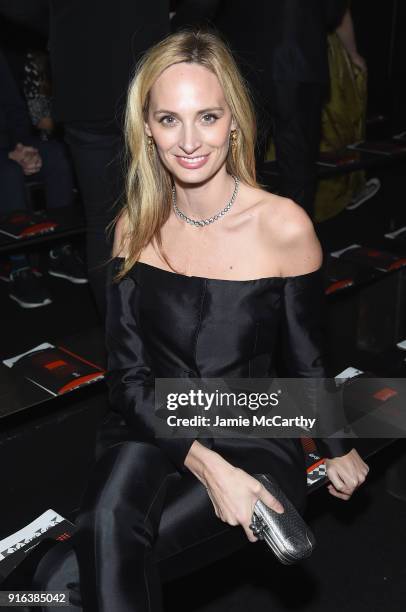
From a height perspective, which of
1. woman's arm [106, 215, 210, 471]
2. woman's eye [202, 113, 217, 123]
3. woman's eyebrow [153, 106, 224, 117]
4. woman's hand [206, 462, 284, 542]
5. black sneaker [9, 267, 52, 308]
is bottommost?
black sneaker [9, 267, 52, 308]

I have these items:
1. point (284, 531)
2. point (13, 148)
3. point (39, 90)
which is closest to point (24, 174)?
point (13, 148)

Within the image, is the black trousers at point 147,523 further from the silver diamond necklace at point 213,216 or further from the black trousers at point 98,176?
the black trousers at point 98,176

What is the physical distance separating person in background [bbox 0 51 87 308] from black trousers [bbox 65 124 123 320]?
1337 millimetres

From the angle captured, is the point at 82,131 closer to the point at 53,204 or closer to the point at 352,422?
the point at 352,422

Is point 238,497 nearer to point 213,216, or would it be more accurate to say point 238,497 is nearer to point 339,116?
point 213,216

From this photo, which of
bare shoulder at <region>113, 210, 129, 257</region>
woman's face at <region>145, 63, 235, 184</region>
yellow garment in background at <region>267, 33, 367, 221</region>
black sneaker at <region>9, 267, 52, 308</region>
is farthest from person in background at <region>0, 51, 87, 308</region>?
woman's face at <region>145, 63, 235, 184</region>

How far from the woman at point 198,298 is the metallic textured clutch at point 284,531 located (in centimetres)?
2

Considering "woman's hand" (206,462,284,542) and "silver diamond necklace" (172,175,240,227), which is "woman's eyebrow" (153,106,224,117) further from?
"woman's hand" (206,462,284,542)

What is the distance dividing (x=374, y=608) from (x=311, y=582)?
0.18m

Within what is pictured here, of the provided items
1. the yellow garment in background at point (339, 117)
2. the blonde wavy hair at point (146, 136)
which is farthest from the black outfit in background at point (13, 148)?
the blonde wavy hair at point (146, 136)

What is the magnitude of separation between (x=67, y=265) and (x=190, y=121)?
262cm

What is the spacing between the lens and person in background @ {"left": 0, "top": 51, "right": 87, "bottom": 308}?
3.87 m

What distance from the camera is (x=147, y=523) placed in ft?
4.76

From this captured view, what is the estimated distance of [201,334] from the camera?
1685mm
